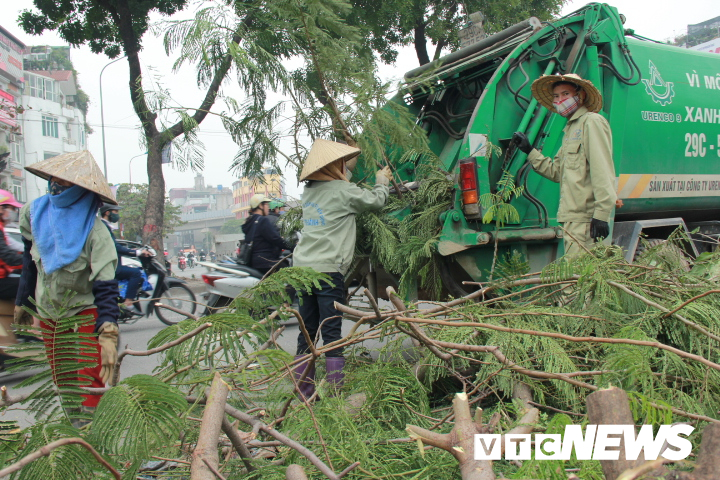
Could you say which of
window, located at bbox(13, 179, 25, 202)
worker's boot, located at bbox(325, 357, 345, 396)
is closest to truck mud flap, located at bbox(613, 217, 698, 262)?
worker's boot, located at bbox(325, 357, 345, 396)

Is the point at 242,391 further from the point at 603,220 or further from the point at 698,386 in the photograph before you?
the point at 603,220

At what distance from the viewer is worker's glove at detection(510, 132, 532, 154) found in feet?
12.6

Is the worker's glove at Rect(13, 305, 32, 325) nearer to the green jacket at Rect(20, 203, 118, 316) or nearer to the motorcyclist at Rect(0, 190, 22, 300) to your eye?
the green jacket at Rect(20, 203, 118, 316)

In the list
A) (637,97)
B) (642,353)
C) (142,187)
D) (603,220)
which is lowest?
(642,353)

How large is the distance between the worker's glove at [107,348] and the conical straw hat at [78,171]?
0.62 meters

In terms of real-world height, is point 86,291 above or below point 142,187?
below

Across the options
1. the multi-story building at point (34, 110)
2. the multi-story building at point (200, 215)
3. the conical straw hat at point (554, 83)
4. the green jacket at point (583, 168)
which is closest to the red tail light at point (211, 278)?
the green jacket at point (583, 168)

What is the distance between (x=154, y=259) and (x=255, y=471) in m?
6.43

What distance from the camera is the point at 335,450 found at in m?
1.68

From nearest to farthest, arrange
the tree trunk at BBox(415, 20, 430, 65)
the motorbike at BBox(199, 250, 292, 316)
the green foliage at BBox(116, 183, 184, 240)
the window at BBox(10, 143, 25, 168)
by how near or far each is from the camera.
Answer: the motorbike at BBox(199, 250, 292, 316), the tree trunk at BBox(415, 20, 430, 65), the green foliage at BBox(116, 183, 184, 240), the window at BBox(10, 143, 25, 168)

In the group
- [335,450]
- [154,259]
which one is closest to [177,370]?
[335,450]

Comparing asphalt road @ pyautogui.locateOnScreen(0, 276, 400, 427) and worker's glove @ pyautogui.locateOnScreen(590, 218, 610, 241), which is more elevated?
worker's glove @ pyautogui.locateOnScreen(590, 218, 610, 241)

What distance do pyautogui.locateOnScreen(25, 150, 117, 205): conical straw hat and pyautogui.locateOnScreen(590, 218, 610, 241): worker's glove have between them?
281cm

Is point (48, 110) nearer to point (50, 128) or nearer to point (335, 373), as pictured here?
point (50, 128)
